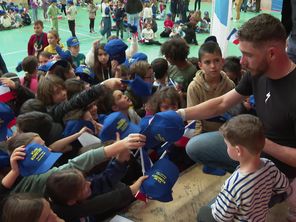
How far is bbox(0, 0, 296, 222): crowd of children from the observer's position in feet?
5.49

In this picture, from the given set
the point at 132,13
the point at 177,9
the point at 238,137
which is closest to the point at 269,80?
the point at 238,137

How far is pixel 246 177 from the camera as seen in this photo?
1647 millimetres

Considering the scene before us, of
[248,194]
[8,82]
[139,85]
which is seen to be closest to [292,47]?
[139,85]

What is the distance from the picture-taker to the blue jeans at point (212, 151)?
2207 millimetres

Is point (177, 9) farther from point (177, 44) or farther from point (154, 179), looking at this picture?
point (154, 179)

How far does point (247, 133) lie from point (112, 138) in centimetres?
76

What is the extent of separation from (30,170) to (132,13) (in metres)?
8.66

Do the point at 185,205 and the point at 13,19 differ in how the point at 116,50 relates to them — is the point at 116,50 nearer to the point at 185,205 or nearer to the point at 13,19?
the point at 185,205

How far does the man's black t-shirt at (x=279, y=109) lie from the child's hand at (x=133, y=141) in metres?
0.74

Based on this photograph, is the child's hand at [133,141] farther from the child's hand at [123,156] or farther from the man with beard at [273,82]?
the man with beard at [273,82]

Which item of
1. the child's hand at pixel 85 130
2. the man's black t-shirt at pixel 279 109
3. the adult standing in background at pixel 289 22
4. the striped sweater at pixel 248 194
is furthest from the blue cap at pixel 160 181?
the adult standing in background at pixel 289 22

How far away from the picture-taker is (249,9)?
601 inches

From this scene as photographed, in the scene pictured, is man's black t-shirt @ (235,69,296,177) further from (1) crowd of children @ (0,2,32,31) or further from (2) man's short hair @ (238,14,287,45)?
(1) crowd of children @ (0,2,32,31)

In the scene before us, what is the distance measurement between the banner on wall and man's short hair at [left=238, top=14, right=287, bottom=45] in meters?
3.66
